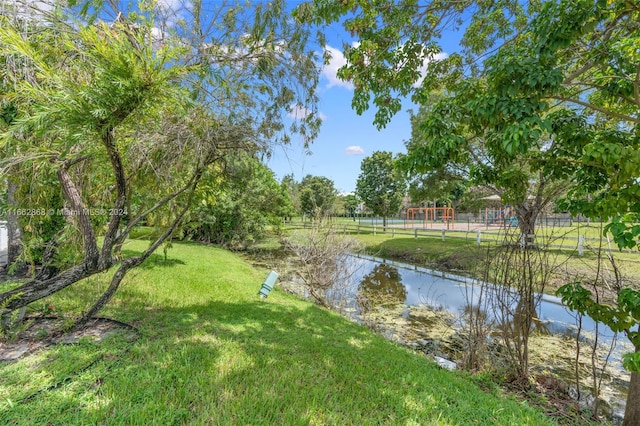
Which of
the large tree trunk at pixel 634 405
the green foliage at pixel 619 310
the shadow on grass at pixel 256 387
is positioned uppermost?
the green foliage at pixel 619 310

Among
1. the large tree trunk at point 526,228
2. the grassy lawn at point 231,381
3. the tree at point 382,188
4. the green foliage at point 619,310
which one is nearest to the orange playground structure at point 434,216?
the tree at point 382,188

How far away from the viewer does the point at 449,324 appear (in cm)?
645

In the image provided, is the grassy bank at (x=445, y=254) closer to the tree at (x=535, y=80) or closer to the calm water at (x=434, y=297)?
the calm water at (x=434, y=297)

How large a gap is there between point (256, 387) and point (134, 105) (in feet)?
8.78

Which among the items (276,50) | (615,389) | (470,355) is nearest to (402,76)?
(276,50)

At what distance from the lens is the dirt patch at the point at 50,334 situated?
10.0ft

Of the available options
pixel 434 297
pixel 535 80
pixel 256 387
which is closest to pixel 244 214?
pixel 434 297

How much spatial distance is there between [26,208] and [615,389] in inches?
366

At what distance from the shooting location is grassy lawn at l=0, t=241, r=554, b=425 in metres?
2.18

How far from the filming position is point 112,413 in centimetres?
210

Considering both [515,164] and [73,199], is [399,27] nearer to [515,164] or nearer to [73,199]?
[515,164]

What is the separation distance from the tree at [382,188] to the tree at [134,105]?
68.4ft

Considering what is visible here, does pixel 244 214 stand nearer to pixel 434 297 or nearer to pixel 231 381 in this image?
pixel 434 297

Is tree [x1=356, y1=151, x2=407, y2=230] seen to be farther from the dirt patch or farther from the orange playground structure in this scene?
the dirt patch
